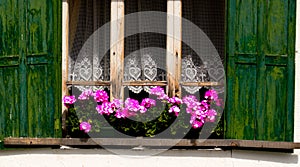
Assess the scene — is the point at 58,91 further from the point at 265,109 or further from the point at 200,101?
the point at 265,109

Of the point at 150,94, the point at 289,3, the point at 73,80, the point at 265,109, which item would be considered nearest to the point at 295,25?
the point at 289,3

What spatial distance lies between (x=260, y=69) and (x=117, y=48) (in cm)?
120

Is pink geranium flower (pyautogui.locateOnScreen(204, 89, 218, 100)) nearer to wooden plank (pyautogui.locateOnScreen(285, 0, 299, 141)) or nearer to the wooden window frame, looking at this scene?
the wooden window frame

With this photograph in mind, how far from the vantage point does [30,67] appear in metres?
6.36

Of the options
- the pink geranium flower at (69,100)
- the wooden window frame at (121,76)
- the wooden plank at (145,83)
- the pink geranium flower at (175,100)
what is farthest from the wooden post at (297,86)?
the pink geranium flower at (69,100)

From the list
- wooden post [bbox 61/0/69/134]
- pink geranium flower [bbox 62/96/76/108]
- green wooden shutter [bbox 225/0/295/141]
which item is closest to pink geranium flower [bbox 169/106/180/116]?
green wooden shutter [bbox 225/0/295/141]

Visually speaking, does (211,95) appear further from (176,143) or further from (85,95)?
(85,95)

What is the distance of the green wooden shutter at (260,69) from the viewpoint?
6.18m

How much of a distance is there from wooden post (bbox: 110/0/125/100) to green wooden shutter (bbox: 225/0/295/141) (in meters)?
0.90

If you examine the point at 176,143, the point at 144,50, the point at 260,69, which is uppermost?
the point at 144,50

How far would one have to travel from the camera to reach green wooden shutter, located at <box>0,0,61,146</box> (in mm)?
6328

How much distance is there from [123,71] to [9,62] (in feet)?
3.10

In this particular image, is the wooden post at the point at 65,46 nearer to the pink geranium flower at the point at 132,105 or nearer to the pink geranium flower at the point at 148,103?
the pink geranium flower at the point at 132,105

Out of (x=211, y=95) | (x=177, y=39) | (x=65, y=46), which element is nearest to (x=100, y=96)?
(x=65, y=46)
